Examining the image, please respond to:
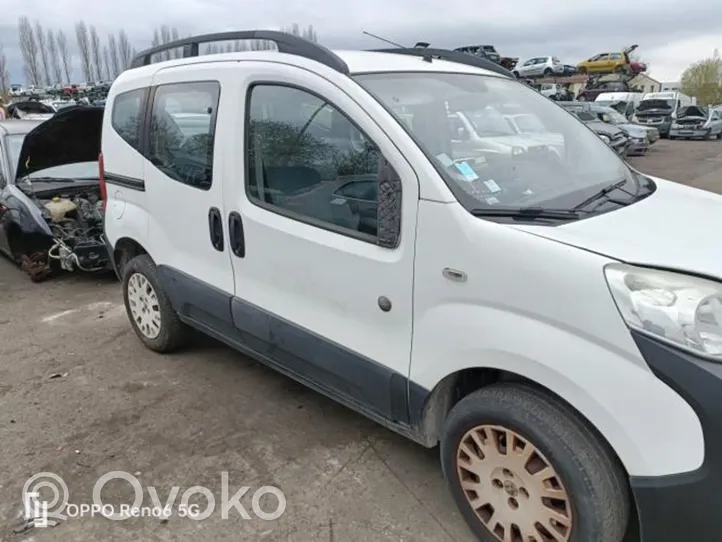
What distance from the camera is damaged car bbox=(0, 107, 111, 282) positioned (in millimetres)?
5910

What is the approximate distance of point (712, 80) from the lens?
197 feet

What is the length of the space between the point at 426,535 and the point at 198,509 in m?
0.99

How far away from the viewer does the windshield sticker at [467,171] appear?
2305mm

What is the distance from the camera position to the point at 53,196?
6406 mm

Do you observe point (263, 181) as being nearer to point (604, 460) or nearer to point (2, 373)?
point (604, 460)

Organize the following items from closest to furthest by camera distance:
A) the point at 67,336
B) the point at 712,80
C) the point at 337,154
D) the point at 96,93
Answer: the point at 337,154, the point at 67,336, the point at 96,93, the point at 712,80

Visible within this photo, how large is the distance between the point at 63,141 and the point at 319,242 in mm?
5219

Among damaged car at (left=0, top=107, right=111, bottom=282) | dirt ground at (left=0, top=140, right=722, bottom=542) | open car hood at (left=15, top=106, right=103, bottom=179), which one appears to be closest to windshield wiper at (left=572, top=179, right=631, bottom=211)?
dirt ground at (left=0, top=140, right=722, bottom=542)

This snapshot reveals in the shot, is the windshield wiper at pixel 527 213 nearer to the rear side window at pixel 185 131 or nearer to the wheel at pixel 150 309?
the rear side window at pixel 185 131

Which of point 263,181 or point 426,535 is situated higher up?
point 263,181

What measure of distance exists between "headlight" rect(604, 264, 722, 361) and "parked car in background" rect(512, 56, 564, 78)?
38.2m

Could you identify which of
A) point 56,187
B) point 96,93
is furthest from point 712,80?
point 56,187

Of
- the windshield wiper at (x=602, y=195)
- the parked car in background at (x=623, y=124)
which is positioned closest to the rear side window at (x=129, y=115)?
the windshield wiper at (x=602, y=195)

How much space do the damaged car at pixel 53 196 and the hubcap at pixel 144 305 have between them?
1849mm
